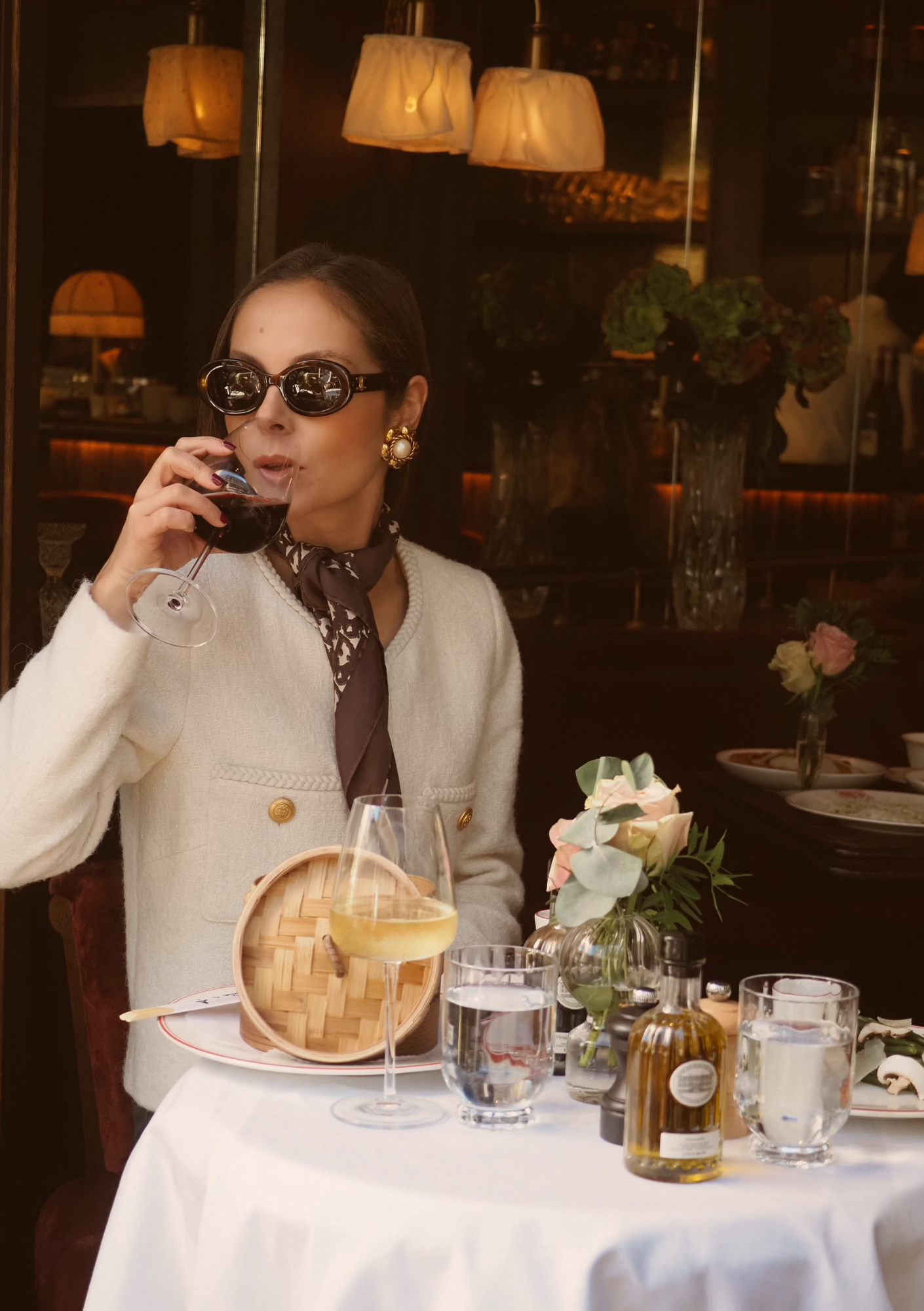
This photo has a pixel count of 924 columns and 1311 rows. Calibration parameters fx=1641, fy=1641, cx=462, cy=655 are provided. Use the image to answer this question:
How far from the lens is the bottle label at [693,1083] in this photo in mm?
1258

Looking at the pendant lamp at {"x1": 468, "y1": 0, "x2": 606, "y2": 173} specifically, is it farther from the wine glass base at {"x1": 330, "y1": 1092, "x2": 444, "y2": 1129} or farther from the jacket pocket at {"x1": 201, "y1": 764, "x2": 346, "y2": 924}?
the wine glass base at {"x1": 330, "y1": 1092, "x2": 444, "y2": 1129}

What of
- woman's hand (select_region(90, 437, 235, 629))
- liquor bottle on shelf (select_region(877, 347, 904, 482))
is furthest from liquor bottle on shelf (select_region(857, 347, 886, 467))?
woman's hand (select_region(90, 437, 235, 629))

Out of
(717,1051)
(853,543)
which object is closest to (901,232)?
(853,543)

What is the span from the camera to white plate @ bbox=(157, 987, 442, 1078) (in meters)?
1.46

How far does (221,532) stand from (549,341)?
348 cm

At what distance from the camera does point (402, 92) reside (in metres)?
3.96

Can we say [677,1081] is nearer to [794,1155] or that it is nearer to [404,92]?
[794,1155]

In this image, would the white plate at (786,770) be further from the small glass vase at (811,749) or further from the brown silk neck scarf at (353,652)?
the brown silk neck scarf at (353,652)

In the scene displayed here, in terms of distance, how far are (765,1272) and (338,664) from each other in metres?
1.00

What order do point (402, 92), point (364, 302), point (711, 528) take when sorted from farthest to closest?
point (711, 528)
point (402, 92)
point (364, 302)

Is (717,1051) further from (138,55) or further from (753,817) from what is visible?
(138,55)

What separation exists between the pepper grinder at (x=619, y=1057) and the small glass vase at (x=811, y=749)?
2049mm

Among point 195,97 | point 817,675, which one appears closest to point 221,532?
point 195,97

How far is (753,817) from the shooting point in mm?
3186
